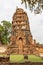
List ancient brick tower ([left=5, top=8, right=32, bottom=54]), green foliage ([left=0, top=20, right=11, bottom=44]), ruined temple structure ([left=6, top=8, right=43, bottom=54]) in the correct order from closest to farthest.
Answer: ruined temple structure ([left=6, top=8, right=43, bottom=54])
ancient brick tower ([left=5, top=8, right=32, bottom=54])
green foliage ([left=0, top=20, right=11, bottom=44])

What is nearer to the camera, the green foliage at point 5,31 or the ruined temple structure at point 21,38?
the ruined temple structure at point 21,38

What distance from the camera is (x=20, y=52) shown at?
161 ft

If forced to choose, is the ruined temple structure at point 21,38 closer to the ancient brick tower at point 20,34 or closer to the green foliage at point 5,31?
the ancient brick tower at point 20,34

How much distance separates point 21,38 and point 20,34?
839 millimetres

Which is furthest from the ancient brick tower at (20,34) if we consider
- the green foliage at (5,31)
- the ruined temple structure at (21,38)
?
the green foliage at (5,31)

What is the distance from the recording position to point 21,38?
50719 mm

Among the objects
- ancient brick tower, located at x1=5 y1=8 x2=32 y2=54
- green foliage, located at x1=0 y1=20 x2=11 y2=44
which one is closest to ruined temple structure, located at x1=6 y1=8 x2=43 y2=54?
ancient brick tower, located at x1=5 y1=8 x2=32 y2=54

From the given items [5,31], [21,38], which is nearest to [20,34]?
[21,38]

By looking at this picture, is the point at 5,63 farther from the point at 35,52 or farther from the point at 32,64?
the point at 35,52

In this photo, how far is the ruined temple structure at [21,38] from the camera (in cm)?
4944

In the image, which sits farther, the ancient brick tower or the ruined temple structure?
the ancient brick tower

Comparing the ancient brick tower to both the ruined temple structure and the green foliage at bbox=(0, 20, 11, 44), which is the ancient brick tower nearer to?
the ruined temple structure

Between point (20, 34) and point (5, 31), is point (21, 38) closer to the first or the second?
point (20, 34)

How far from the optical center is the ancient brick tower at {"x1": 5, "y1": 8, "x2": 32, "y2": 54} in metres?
49.7
